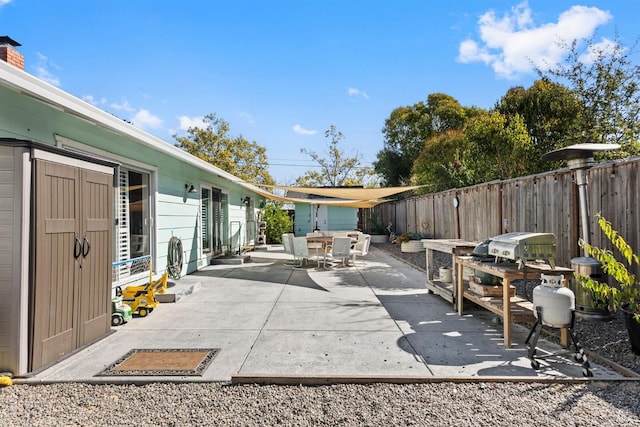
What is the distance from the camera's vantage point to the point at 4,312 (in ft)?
8.22

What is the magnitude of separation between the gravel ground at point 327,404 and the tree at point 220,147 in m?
21.2

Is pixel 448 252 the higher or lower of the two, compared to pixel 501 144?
lower

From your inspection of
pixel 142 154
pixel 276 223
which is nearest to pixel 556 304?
pixel 142 154

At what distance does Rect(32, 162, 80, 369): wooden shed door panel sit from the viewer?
103 inches

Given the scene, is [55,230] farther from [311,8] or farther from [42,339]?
[311,8]

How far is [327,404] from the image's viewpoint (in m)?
2.27

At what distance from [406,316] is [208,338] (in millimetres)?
2241

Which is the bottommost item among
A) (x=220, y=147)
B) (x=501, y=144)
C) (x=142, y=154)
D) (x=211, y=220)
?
(x=211, y=220)

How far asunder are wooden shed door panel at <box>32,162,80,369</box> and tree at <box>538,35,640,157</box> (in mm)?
9499

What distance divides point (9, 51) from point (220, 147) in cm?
2013

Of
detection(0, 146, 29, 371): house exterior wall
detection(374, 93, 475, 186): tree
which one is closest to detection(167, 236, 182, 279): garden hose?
detection(0, 146, 29, 371): house exterior wall

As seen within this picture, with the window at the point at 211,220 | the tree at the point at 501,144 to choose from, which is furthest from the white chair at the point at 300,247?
the tree at the point at 501,144

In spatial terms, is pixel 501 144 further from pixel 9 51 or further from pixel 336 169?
pixel 336 169

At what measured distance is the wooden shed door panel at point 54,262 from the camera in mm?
2619
